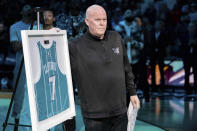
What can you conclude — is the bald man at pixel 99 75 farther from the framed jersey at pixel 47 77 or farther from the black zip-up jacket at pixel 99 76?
the framed jersey at pixel 47 77

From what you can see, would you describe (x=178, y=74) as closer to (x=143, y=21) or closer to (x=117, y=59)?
(x=143, y=21)

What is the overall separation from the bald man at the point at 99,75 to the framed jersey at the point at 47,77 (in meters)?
0.11

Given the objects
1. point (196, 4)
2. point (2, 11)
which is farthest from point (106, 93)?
point (2, 11)

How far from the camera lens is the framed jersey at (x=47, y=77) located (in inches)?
107

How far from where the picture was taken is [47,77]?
9.83 feet

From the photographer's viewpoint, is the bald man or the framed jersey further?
the bald man

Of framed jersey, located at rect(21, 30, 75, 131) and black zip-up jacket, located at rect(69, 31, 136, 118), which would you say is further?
black zip-up jacket, located at rect(69, 31, 136, 118)

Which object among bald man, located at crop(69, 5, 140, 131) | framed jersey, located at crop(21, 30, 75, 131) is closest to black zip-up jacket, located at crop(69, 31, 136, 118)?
bald man, located at crop(69, 5, 140, 131)

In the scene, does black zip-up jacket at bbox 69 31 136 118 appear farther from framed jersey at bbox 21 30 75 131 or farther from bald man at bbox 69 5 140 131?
framed jersey at bbox 21 30 75 131

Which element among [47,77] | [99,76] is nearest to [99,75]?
[99,76]

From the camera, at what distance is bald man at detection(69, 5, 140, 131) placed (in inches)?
124

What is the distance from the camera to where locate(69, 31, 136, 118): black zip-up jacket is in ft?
10.3

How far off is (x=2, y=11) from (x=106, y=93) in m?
9.69

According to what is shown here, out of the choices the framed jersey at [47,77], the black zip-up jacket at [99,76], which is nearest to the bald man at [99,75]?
the black zip-up jacket at [99,76]
